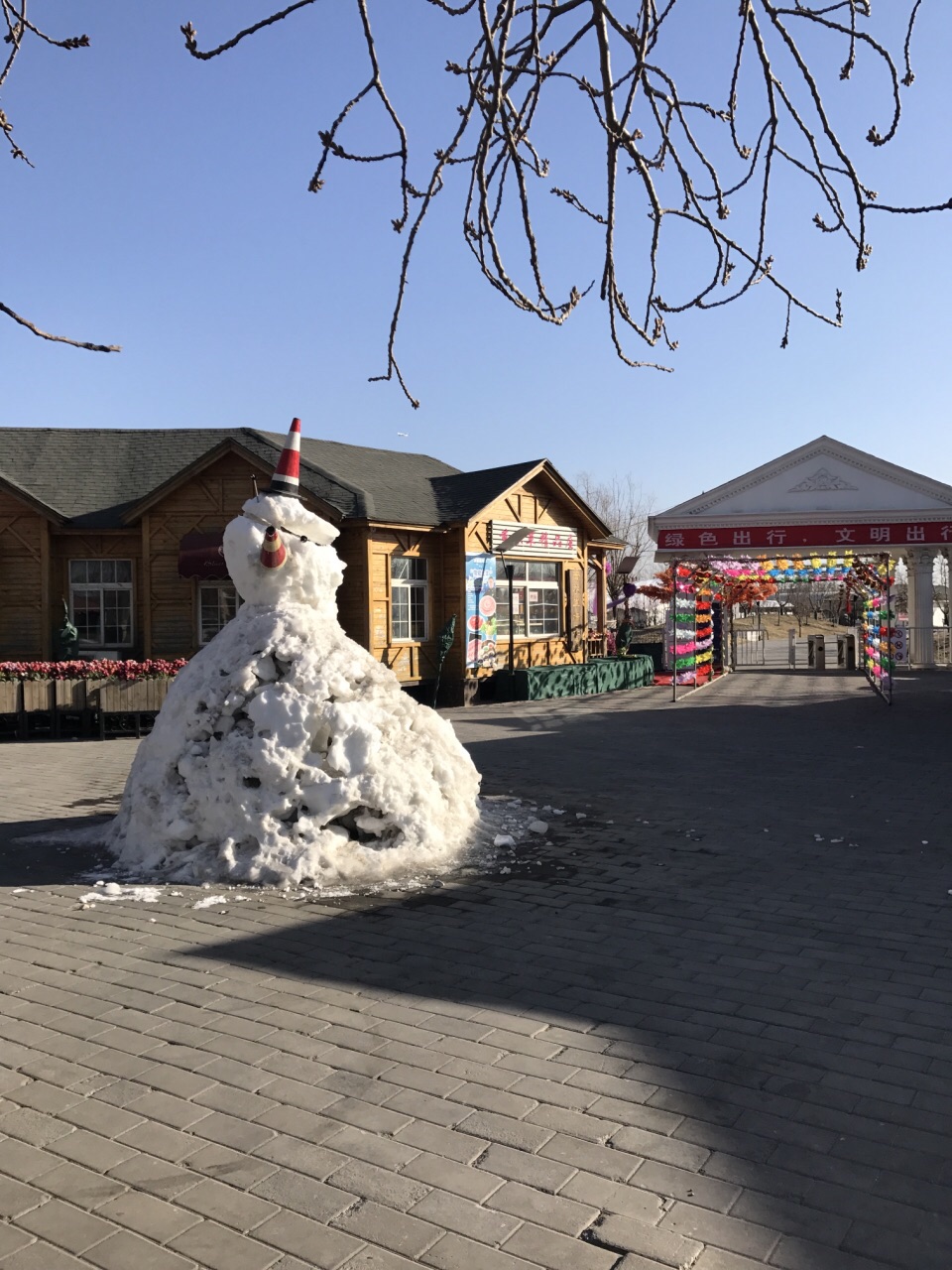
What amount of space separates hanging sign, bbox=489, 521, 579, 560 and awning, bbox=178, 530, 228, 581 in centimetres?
602

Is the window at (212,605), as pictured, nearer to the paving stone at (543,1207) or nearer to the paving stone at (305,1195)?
the paving stone at (305,1195)

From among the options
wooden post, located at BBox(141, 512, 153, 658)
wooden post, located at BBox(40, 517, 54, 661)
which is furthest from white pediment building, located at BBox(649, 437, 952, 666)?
wooden post, located at BBox(40, 517, 54, 661)

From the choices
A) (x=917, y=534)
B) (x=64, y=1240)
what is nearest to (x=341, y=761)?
(x=64, y=1240)

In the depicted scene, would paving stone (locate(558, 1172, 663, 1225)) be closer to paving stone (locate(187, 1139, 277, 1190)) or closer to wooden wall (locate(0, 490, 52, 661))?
paving stone (locate(187, 1139, 277, 1190))

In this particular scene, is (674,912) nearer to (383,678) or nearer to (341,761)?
(341,761)

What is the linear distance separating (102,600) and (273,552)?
14014 millimetres

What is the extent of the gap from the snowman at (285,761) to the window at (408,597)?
41.6 ft

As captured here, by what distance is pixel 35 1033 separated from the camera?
448 centimetres

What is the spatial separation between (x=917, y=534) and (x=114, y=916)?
1929 centimetres

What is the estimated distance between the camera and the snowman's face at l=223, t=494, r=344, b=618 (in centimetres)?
800

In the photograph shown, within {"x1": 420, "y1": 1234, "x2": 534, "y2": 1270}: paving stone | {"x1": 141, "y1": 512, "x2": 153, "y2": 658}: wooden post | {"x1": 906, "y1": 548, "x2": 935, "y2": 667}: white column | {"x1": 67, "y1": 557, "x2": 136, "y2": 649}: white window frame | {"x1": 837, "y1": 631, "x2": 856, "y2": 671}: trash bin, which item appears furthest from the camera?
{"x1": 837, "y1": 631, "x2": 856, "y2": 671}: trash bin

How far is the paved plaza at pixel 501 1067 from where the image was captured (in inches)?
117

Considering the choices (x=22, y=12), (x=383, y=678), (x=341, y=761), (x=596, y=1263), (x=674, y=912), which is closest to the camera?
(x=22, y=12)

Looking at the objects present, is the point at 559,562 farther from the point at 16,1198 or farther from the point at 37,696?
the point at 16,1198
